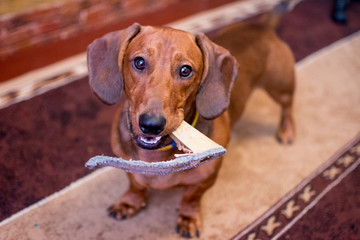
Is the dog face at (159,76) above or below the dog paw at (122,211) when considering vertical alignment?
above

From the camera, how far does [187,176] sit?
1832mm

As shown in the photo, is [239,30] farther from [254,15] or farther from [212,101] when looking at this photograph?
[254,15]

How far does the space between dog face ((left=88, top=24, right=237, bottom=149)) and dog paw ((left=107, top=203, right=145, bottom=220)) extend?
670mm

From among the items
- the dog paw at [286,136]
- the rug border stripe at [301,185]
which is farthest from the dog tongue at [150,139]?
the dog paw at [286,136]

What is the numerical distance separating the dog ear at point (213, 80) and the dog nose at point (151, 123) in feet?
1.15

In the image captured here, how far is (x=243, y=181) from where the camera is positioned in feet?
7.75

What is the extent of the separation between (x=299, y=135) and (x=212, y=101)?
133 centimetres

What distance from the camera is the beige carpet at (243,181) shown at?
2.02m

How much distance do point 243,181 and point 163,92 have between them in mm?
1169

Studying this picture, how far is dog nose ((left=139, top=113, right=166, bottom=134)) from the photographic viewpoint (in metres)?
1.39

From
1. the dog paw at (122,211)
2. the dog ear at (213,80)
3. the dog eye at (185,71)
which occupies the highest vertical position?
the dog eye at (185,71)

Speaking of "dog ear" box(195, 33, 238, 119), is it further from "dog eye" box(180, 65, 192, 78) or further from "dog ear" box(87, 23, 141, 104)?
"dog ear" box(87, 23, 141, 104)

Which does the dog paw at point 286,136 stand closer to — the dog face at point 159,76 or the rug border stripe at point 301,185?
the rug border stripe at point 301,185

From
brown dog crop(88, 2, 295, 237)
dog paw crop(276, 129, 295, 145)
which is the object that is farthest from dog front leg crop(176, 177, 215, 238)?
dog paw crop(276, 129, 295, 145)
